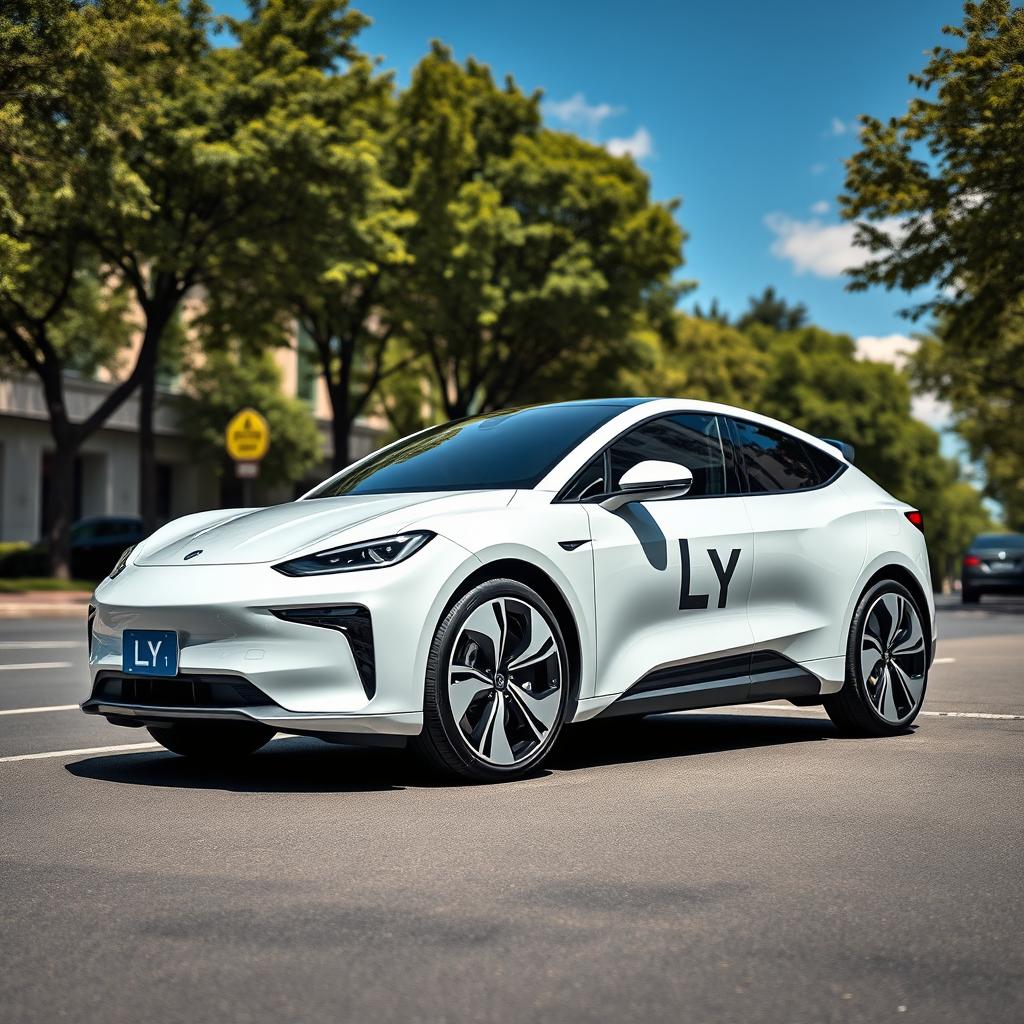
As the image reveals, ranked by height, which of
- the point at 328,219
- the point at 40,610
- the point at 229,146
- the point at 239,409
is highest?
the point at 229,146

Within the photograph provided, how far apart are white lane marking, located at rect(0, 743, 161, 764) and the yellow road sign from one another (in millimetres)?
18374

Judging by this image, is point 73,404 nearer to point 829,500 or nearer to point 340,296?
point 340,296

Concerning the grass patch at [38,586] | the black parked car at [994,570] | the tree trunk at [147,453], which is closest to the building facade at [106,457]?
the tree trunk at [147,453]

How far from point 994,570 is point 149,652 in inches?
1188

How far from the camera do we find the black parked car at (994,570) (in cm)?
3369

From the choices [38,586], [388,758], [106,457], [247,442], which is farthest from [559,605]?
[106,457]

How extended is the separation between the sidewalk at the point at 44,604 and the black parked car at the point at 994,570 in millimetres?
18256

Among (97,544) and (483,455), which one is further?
(97,544)

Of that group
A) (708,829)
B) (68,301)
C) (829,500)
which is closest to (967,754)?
(829,500)

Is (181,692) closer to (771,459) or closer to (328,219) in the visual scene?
(771,459)

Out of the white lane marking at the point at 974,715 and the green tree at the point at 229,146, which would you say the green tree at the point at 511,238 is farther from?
the white lane marking at the point at 974,715

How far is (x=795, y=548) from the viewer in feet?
24.0

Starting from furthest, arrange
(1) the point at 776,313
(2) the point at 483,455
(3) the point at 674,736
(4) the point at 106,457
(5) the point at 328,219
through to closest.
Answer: (1) the point at 776,313
(4) the point at 106,457
(5) the point at 328,219
(3) the point at 674,736
(2) the point at 483,455

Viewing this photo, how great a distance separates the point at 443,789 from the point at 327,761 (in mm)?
1095
